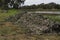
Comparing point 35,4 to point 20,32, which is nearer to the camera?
point 20,32

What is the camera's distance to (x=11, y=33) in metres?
13.0

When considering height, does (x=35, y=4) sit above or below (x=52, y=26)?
below

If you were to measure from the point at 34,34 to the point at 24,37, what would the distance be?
1004mm

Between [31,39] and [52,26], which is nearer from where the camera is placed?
[31,39]

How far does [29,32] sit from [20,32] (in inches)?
23.3

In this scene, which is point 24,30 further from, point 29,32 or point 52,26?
point 52,26

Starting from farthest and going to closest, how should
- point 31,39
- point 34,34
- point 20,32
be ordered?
1. point 20,32
2. point 34,34
3. point 31,39

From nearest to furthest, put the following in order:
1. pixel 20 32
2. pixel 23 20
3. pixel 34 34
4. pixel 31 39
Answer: pixel 31 39
pixel 34 34
pixel 20 32
pixel 23 20

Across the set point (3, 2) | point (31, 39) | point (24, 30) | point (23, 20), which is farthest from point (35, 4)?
point (31, 39)

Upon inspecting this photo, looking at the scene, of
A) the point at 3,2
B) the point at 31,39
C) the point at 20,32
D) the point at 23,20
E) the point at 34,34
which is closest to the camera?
the point at 31,39

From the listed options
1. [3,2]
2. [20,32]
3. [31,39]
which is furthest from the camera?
[3,2]

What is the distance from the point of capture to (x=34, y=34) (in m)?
12.4

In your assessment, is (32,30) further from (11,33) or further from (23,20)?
(23,20)

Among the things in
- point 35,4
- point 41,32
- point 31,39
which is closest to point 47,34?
point 41,32
